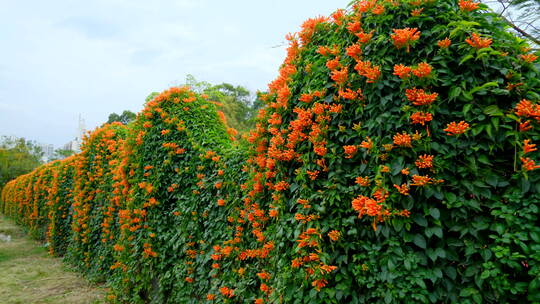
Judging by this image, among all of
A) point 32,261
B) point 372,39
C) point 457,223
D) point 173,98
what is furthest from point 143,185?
point 32,261

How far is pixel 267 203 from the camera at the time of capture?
269cm

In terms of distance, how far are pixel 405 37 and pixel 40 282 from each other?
25.1 feet

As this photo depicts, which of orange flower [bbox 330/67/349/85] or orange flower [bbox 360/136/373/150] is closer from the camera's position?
orange flower [bbox 360/136/373/150]

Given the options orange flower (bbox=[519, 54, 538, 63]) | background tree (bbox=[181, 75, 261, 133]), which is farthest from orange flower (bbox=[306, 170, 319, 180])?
background tree (bbox=[181, 75, 261, 133])

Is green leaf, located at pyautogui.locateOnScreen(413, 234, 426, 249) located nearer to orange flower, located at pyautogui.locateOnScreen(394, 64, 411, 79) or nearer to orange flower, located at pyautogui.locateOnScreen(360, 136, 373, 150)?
orange flower, located at pyautogui.locateOnScreen(360, 136, 373, 150)

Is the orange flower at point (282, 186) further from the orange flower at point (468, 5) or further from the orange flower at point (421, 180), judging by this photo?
the orange flower at point (468, 5)

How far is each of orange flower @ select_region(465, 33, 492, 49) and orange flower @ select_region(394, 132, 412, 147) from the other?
21.4 inches

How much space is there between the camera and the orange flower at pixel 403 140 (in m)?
1.73

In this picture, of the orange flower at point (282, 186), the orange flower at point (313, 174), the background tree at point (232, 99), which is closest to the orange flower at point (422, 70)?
the orange flower at point (313, 174)

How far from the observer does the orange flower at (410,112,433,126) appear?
5.61ft

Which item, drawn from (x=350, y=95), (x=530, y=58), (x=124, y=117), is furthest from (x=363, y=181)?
(x=124, y=117)

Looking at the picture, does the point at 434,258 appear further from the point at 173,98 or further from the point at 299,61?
the point at 173,98

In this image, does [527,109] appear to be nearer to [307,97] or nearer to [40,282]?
[307,97]

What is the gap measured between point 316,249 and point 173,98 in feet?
11.9
